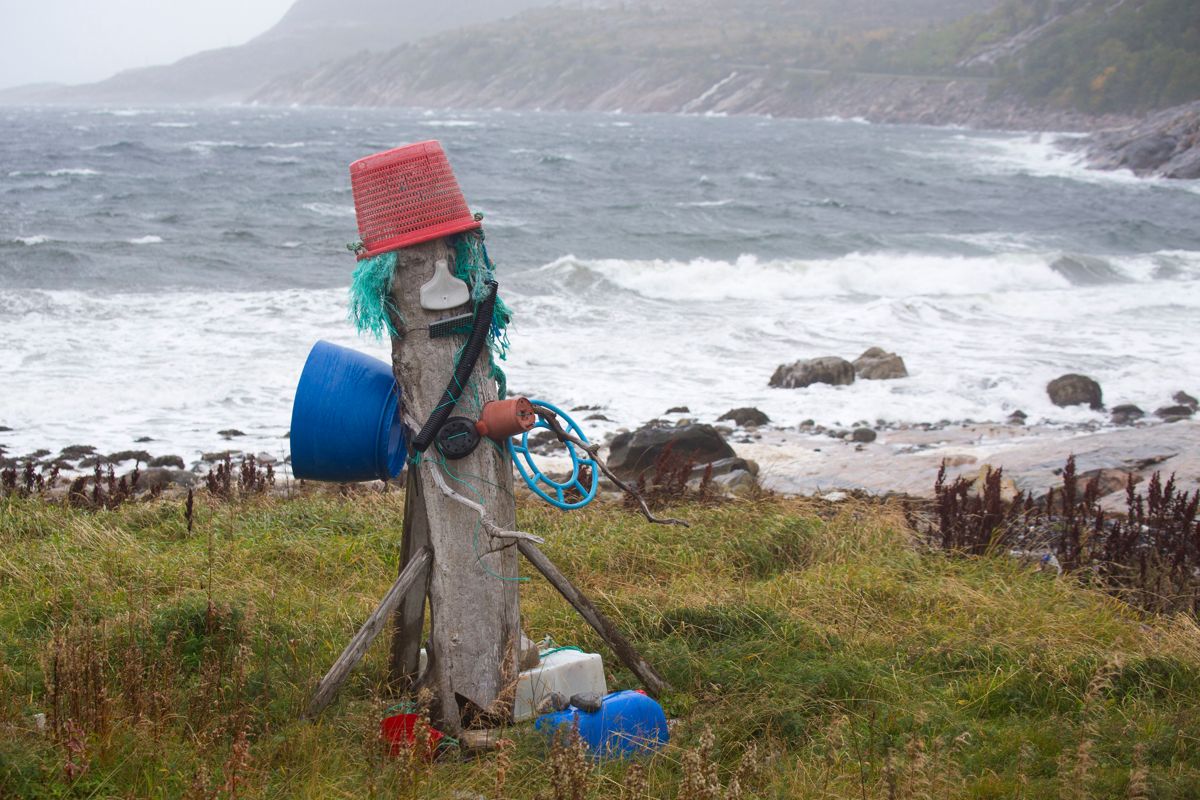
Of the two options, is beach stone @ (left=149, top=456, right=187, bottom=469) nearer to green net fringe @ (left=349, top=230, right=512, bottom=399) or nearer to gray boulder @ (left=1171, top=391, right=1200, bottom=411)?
green net fringe @ (left=349, top=230, right=512, bottom=399)

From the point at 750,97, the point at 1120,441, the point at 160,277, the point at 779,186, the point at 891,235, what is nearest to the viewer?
the point at 1120,441

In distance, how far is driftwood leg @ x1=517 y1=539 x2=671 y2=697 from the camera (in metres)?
3.86

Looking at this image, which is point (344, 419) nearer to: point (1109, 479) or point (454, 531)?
point (454, 531)

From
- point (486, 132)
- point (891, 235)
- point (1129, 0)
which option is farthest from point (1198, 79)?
point (891, 235)

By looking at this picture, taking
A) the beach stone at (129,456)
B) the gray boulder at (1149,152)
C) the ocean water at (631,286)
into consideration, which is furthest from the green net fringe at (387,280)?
the gray boulder at (1149,152)

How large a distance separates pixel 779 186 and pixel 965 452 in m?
34.3

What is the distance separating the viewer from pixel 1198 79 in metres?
80.6

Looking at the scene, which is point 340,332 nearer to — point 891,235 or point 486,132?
point 891,235

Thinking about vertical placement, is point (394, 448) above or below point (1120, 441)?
above

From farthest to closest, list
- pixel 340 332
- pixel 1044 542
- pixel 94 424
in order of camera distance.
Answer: pixel 340 332, pixel 94 424, pixel 1044 542

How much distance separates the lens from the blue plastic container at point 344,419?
12.4ft

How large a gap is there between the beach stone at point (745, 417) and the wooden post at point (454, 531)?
354 inches

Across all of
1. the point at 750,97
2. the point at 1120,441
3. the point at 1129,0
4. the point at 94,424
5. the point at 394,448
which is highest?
the point at 1129,0

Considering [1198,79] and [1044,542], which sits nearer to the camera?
[1044,542]
